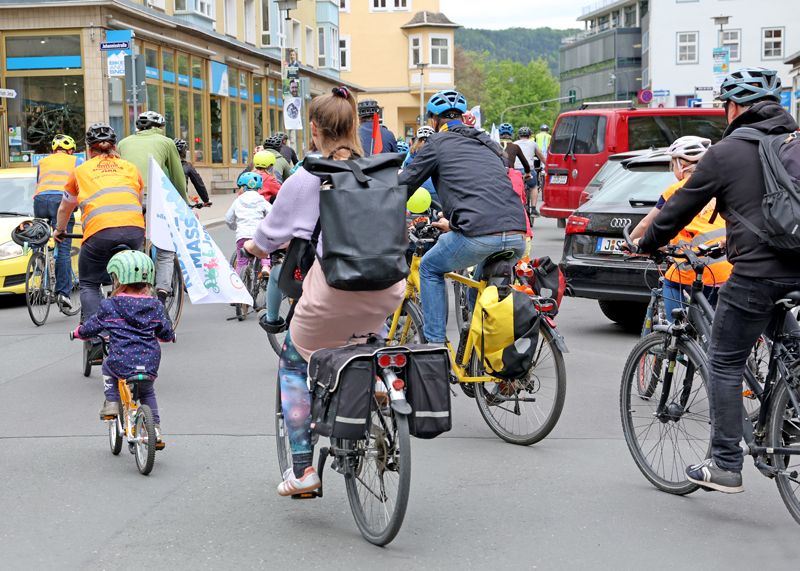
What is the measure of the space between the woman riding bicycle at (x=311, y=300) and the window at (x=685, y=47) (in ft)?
272

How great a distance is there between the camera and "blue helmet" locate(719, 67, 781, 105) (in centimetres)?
488

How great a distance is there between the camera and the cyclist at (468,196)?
21.9 ft

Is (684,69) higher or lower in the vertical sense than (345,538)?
higher

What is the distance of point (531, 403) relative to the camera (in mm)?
6590

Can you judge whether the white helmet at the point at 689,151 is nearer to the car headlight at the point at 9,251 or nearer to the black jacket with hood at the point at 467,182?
the black jacket with hood at the point at 467,182

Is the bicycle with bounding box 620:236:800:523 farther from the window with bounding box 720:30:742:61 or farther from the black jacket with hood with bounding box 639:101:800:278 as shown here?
the window with bounding box 720:30:742:61

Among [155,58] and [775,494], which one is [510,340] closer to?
[775,494]

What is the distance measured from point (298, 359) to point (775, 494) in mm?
2259

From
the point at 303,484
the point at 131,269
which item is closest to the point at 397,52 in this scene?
the point at 131,269

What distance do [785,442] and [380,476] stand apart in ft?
5.31

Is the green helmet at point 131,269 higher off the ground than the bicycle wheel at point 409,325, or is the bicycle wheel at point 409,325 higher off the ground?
the green helmet at point 131,269

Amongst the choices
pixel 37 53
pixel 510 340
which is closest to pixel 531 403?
pixel 510 340

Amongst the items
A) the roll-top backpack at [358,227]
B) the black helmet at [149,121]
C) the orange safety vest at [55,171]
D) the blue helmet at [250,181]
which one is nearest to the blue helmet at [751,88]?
the roll-top backpack at [358,227]

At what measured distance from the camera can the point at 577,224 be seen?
10773mm
